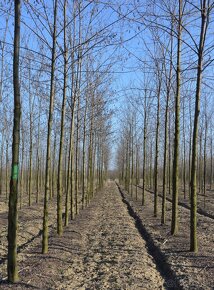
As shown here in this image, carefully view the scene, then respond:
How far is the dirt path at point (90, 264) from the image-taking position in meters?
4.99

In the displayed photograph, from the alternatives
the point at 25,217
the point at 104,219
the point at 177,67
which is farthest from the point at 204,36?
the point at 25,217

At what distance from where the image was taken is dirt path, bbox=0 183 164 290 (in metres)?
4.99

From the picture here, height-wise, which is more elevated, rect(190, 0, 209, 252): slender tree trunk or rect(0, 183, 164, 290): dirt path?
rect(190, 0, 209, 252): slender tree trunk

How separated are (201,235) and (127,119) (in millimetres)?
15366

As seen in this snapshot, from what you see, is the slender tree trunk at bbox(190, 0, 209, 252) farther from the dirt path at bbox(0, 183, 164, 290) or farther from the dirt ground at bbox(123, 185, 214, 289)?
the dirt path at bbox(0, 183, 164, 290)

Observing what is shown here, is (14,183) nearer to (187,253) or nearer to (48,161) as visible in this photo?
(48,161)

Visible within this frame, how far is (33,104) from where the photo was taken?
50.2 ft

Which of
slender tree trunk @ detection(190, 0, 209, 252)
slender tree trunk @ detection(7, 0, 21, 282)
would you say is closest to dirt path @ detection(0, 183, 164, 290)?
slender tree trunk @ detection(7, 0, 21, 282)

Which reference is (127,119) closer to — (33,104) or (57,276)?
(33,104)

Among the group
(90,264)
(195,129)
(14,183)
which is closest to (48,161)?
(90,264)

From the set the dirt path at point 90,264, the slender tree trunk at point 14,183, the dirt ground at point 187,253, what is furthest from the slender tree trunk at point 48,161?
the dirt ground at point 187,253

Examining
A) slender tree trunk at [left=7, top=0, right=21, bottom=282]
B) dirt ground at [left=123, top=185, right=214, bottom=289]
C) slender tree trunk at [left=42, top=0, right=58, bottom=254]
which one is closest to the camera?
slender tree trunk at [left=7, top=0, right=21, bottom=282]

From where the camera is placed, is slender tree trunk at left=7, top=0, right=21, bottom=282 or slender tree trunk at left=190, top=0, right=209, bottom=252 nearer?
slender tree trunk at left=7, top=0, right=21, bottom=282

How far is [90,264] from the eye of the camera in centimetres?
619
